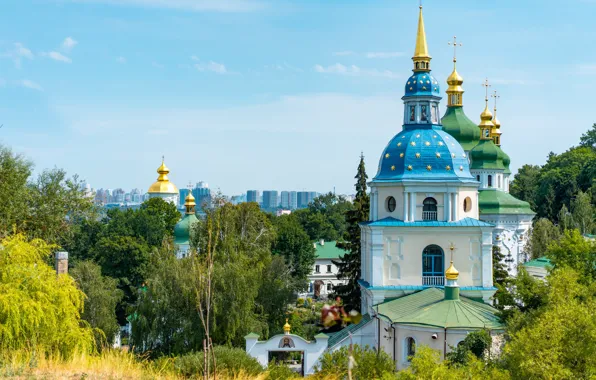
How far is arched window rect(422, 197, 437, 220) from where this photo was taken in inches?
1228

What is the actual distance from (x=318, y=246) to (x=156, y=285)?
4031 centimetres

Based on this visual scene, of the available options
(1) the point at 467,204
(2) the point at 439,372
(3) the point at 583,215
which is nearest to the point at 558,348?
(2) the point at 439,372

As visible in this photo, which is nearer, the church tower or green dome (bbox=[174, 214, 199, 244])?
the church tower

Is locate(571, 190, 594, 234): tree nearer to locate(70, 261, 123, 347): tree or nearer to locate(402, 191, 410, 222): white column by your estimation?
locate(402, 191, 410, 222): white column

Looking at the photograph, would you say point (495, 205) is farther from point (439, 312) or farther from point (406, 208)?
point (439, 312)

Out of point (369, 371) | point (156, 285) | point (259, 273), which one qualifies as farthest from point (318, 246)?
point (369, 371)

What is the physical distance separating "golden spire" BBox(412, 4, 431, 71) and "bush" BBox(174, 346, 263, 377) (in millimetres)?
16795

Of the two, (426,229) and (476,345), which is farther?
(426,229)

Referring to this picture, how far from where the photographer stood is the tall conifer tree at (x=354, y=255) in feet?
128

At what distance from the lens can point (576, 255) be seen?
2869cm

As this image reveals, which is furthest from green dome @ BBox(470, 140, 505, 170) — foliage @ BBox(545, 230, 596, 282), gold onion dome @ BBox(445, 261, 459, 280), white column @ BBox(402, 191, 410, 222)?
gold onion dome @ BBox(445, 261, 459, 280)

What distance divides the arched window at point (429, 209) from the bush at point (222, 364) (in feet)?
38.1

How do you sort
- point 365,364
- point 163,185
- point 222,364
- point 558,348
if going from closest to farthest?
point 222,364
point 558,348
point 365,364
point 163,185

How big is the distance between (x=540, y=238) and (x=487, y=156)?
875 centimetres
